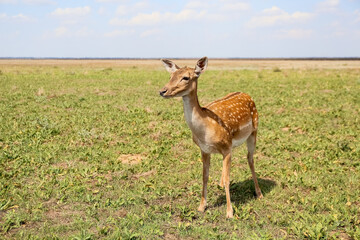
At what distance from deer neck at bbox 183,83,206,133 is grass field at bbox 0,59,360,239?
69.7 inches

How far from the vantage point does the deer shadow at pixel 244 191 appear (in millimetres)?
6930

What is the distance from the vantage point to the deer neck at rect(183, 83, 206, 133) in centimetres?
546

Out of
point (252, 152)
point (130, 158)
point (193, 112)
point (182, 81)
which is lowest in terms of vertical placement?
point (130, 158)

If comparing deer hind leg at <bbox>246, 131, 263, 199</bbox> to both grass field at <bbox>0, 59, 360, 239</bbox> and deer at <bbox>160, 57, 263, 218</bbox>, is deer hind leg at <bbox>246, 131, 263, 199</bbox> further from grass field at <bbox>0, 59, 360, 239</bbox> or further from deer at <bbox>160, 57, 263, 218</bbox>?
grass field at <bbox>0, 59, 360, 239</bbox>

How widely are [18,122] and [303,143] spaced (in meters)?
10.8

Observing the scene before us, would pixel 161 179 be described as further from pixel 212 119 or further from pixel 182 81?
pixel 182 81

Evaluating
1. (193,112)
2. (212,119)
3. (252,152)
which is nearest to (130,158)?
(252,152)

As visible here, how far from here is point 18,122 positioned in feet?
42.3

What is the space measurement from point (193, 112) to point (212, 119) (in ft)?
1.70

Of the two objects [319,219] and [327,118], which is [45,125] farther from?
[327,118]

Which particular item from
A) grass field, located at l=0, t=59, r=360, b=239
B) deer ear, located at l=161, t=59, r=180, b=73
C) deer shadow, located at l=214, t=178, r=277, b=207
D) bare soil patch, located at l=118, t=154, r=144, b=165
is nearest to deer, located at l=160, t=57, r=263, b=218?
deer ear, located at l=161, t=59, r=180, b=73

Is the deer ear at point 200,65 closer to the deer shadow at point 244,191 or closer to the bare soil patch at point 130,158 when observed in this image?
the deer shadow at point 244,191

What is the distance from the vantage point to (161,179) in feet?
26.0

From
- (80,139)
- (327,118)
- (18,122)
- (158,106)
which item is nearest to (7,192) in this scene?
(80,139)
